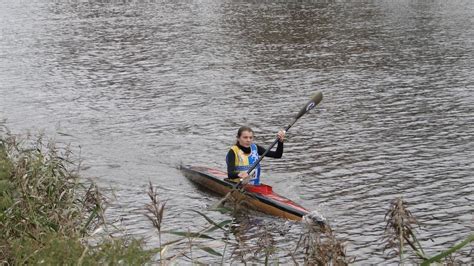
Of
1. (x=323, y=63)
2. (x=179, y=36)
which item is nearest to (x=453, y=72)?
(x=323, y=63)

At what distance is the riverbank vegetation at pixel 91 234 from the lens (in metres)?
5.39

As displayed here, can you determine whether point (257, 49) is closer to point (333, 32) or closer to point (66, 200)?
point (333, 32)

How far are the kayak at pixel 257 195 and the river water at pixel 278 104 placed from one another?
24 cm

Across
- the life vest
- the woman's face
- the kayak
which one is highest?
the woman's face

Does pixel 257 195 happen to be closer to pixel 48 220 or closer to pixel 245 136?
pixel 245 136

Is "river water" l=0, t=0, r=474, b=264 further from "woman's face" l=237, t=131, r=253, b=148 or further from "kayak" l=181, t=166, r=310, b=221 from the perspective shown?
"woman's face" l=237, t=131, r=253, b=148

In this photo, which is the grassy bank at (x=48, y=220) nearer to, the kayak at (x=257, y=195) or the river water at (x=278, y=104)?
the river water at (x=278, y=104)

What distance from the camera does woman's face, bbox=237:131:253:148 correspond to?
14.4 meters

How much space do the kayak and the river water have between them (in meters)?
0.24

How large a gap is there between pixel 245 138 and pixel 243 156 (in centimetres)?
41

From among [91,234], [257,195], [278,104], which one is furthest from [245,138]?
[278,104]

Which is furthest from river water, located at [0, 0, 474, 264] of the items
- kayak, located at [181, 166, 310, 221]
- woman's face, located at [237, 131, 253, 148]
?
woman's face, located at [237, 131, 253, 148]

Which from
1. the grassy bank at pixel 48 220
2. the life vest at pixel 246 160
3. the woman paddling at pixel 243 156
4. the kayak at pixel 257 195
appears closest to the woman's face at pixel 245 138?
Answer: the woman paddling at pixel 243 156

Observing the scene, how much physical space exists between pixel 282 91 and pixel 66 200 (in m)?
14.9
